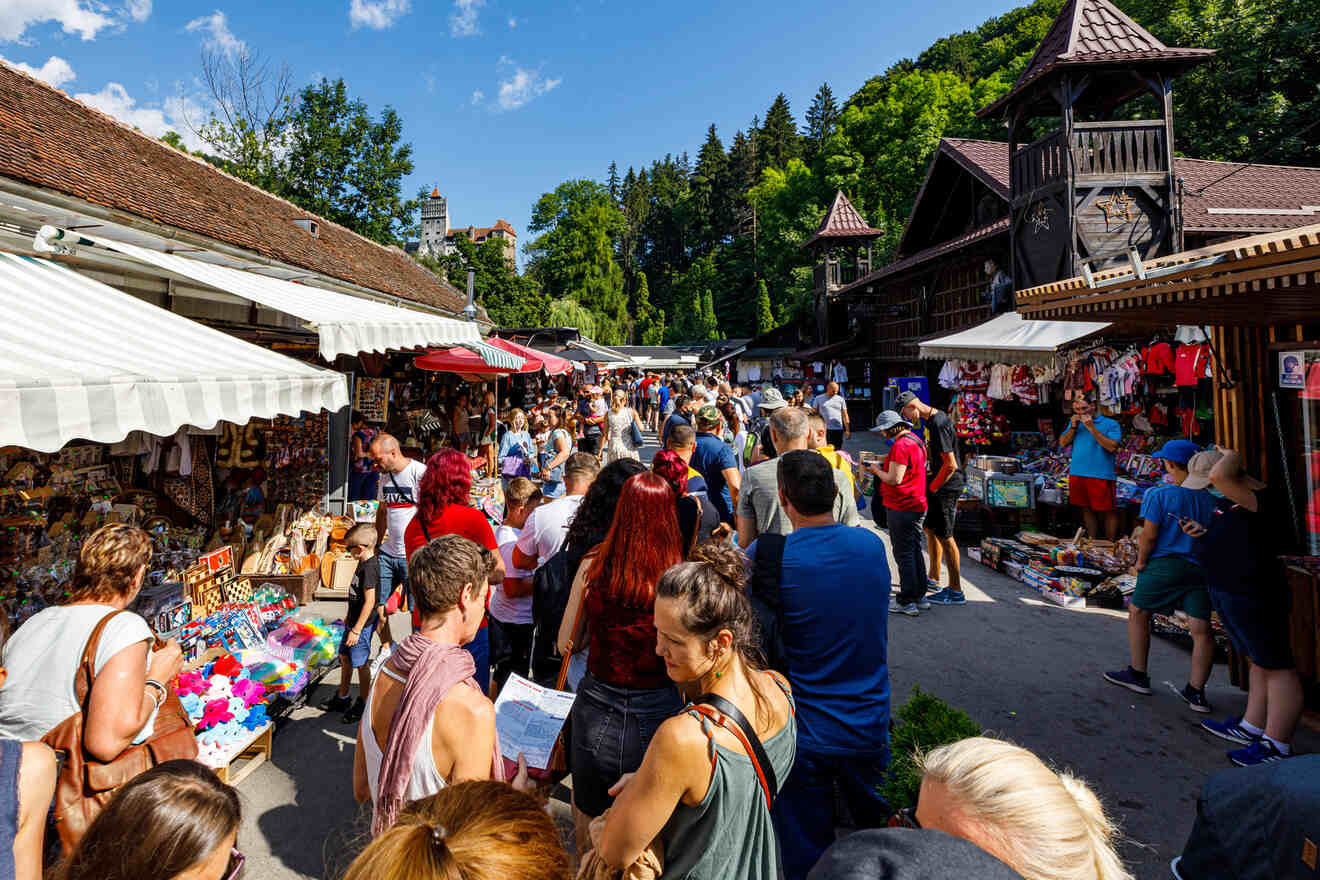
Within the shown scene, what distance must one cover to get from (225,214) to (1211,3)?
1211 inches

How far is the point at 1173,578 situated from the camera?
159 inches

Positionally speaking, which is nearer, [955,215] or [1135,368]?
[1135,368]

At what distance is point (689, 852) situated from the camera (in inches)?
59.8

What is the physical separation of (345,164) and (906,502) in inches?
1440

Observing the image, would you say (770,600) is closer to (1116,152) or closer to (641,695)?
(641,695)

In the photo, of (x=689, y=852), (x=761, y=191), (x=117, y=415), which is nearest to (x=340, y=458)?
(x=117, y=415)

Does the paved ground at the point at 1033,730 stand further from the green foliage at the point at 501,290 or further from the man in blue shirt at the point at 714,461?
the green foliage at the point at 501,290

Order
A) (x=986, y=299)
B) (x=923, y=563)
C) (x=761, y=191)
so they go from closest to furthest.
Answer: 1. (x=923, y=563)
2. (x=986, y=299)
3. (x=761, y=191)

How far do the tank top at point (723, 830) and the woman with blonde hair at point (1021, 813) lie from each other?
0.45 metres

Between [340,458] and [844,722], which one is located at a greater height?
[340,458]

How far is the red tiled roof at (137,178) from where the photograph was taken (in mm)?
5953

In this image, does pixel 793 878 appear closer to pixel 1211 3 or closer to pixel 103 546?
pixel 103 546

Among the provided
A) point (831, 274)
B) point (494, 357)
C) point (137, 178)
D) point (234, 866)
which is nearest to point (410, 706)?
point (234, 866)

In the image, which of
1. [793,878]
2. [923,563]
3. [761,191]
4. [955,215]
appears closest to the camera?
[793,878]
